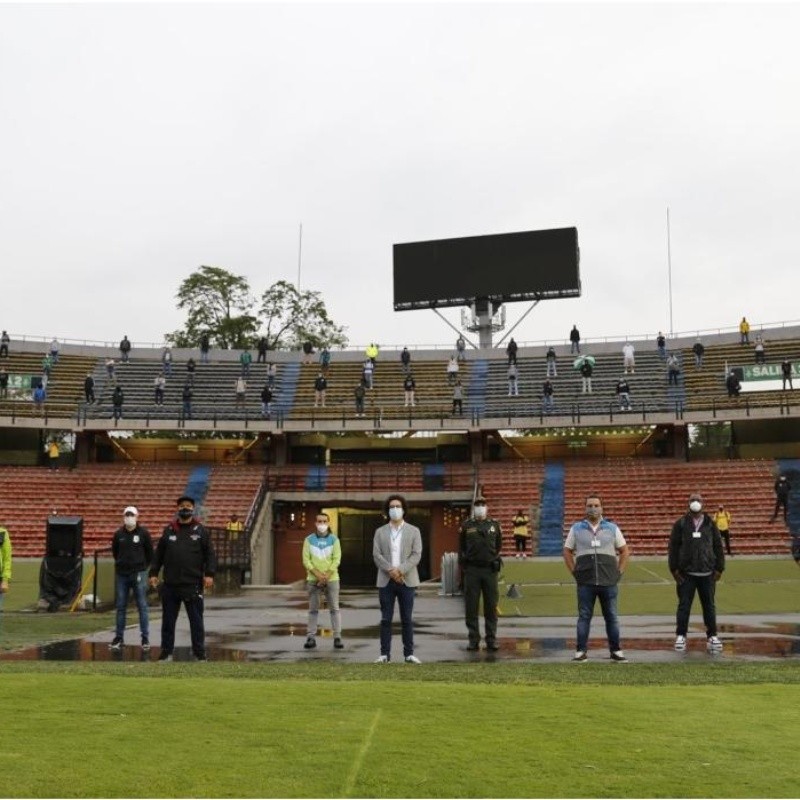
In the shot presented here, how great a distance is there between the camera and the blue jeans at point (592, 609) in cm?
1059

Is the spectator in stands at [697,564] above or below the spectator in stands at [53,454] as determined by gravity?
below

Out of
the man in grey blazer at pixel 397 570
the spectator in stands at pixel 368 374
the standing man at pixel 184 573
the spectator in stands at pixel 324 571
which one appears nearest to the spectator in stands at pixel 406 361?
the spectator in stands at pixel 368 374

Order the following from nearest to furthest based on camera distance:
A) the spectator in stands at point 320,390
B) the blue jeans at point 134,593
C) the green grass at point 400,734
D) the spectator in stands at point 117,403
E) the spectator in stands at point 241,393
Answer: the green grass at point 400,734 → the blue jeans at point 134,593 → the spectator in stands at point 117,403 → the spectator in stands at point 320,390 → the spectator in stands at point 241,393

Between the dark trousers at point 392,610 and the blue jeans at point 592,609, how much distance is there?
193cm

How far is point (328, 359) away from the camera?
49969mm

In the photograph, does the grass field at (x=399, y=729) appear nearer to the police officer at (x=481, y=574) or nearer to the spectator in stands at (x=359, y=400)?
the police officer at (x=481, y=574)

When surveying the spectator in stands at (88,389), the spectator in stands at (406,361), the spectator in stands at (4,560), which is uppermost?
the spectator in stands at (406,361)

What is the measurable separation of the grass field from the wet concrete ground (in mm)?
908

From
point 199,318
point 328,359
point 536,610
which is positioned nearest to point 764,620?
point 536,610

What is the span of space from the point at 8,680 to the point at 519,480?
3246 centimetres

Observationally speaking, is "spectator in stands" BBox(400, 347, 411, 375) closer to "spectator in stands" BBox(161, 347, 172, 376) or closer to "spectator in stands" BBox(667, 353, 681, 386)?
"spectator in stands" BBox(161, 347, 172, 376)

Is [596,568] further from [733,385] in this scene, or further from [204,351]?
[204,351]

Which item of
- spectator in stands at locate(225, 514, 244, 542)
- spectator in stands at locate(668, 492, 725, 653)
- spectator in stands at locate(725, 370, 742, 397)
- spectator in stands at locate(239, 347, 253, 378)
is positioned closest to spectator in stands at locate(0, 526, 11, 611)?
spectator in stands at locate(668, 492, 725, 653)

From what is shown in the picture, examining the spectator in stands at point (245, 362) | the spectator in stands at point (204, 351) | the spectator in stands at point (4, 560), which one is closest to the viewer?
the spectator in stands at point (4, 560)
